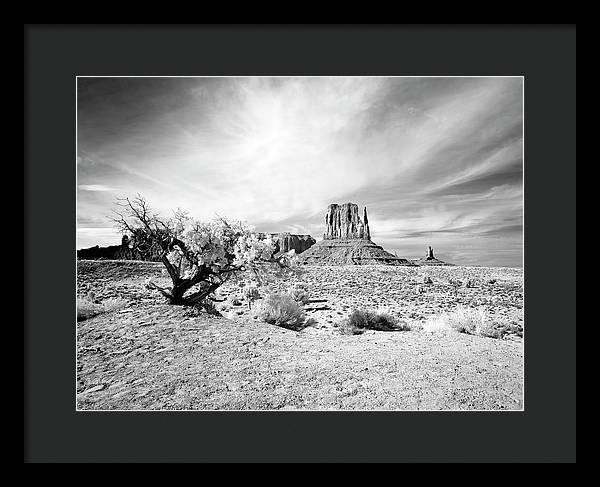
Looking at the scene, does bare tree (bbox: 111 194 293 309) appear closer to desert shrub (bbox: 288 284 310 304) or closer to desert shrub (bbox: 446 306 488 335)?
desert shrub (bbox: 288 284 310 304)

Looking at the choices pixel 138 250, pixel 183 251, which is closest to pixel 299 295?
pixel 183 251

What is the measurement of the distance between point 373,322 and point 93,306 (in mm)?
3112

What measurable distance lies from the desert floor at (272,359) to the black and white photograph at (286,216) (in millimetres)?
17

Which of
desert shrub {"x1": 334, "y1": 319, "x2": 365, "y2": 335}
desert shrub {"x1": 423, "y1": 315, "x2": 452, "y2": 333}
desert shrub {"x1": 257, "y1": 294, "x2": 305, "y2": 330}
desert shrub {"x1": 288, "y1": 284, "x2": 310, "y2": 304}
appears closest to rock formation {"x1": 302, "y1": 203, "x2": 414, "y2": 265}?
desert shrub {"x1": 288, "y1": 284, "x2": 310, "y2": 304}

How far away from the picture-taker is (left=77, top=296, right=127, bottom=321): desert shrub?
Result: 235 centimetres

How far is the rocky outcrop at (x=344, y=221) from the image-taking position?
2.62 meters

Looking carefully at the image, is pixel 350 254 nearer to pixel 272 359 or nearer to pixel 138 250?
pixel 272 359

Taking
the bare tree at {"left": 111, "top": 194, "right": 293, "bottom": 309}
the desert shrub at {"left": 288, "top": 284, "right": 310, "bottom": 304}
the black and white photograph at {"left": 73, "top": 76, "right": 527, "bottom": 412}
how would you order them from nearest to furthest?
the black and white photograph at {"left": 73, "top": 76, "right": 527, "bottom": 412}, the bare tree at {"left": 111, "top": 194, "right": 293, "bottom": 309}, the desert shrub at {"left": 288, "top": 284, "right": 310, "bottom": 304}

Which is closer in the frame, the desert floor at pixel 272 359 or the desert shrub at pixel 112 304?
the desert floor at pixel 272 359

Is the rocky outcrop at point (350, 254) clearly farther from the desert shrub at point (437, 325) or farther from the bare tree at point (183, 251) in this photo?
the bare tree at point (183, 251)

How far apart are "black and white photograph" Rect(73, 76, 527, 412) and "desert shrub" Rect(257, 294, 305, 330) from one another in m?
0.24

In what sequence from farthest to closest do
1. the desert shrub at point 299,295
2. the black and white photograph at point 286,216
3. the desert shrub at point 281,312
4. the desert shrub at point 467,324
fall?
the desert shrub at point 299,295
the desert shrub at point 281,312
the desert shrub at point 467,324
the black and white photograph at point 286,216

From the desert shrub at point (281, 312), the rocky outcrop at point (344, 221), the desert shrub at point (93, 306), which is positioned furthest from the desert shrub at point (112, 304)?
the rocky outcrop at point (344, 221)
